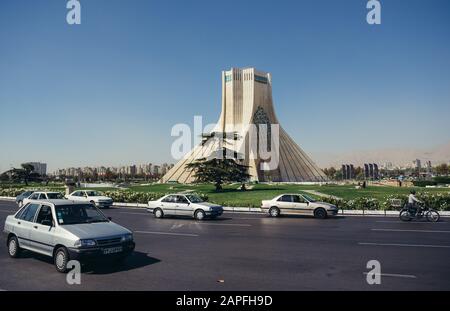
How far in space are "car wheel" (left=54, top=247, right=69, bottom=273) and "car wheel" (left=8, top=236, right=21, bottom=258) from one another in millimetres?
2213

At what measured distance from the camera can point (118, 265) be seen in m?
9.54

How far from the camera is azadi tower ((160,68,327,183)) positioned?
78.0m

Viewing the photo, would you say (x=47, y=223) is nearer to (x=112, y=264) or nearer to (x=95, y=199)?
(x=112, y=264)

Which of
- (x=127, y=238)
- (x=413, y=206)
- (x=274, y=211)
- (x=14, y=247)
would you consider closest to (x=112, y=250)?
(x=127, y=238)

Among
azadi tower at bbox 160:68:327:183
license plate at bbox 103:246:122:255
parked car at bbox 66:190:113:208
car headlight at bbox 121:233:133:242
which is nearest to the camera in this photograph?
license plate at bbox 103:246:122:255

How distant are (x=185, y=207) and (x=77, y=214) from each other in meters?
11.3

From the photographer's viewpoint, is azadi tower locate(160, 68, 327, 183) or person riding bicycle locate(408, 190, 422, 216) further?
azadi tower locate(160, 68, 327, 183)

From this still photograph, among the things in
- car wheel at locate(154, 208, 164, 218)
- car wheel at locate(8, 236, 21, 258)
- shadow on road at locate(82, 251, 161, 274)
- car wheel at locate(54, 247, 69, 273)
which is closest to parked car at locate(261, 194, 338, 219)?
car wheel at locate(154, 208, 164, 218)

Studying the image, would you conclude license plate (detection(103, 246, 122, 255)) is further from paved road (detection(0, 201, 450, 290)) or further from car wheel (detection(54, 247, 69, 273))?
car wheel (detection(54, 247, 69, 273))

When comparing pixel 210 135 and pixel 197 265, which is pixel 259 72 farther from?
pixel 197 265

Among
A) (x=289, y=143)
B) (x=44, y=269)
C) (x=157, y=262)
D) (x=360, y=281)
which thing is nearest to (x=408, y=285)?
(x=360, y=281)

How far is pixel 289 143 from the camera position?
84.2m

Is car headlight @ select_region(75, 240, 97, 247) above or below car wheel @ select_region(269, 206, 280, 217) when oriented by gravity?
above

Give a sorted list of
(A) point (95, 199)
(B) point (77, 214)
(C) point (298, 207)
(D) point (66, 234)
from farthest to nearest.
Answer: (A) point (95, 199) < (C) point (298, 207) < (B) point (77, 214) < (D) point (66, 234)
